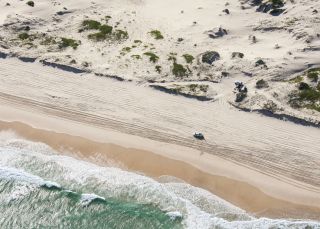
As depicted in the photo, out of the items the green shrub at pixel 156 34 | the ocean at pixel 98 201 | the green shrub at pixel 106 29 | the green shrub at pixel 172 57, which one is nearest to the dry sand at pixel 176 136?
the ocean at pixel 98 201

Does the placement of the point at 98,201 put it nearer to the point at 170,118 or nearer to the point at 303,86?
the point at 170,118

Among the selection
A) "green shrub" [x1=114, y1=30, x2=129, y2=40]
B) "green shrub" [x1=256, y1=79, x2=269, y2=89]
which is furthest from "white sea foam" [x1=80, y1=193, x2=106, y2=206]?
"green shrub" [x1=114, y1=30, x2=129, y2=40]

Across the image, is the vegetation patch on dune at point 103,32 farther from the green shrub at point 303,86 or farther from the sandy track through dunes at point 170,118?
the green shrub at point 303,86

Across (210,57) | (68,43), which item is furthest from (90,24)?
Answer: (210,57)

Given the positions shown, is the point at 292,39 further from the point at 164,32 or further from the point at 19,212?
the point at 19,212

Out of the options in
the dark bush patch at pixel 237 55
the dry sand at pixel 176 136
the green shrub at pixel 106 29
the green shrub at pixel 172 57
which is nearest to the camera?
the dry sand at pixel 176 136

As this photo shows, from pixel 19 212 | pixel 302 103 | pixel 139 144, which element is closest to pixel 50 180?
pixel 19 212
